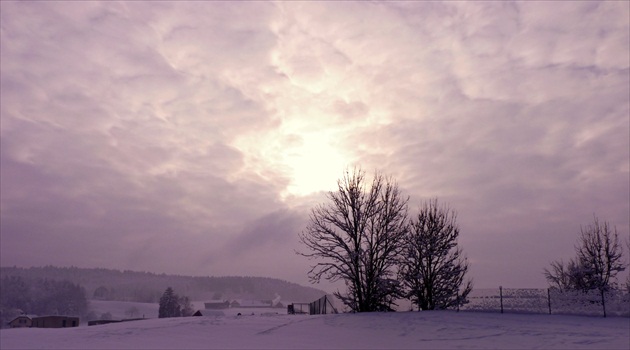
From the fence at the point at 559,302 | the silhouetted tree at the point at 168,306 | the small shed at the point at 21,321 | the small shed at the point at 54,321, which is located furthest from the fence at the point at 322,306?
the small shed at the point at 21,321

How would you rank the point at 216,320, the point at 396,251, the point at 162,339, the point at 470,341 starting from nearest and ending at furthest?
1. the point at 470,341
2. the point at 162,339
3. the point at 216,320
4. the point at 396,251

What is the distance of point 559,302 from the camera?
36.3m

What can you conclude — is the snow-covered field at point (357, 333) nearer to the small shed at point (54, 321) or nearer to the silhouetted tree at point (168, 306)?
the small shed at point (54, 321)

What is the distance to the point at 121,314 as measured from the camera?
186m

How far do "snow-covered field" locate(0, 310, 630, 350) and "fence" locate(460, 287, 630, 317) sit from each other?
2015 millimetres

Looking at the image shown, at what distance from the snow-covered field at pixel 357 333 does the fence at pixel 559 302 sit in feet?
6.61

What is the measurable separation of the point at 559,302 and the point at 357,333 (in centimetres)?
1662

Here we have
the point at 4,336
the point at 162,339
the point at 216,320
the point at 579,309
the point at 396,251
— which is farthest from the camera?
the point at 396,251

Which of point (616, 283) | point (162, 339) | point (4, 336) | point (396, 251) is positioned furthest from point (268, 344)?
point (616, 283)

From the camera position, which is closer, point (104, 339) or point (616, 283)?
point (104, 339)

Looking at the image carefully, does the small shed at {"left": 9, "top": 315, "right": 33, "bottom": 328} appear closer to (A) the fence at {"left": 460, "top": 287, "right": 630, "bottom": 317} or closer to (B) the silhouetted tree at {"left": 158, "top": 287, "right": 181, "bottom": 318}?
(B) the silhouetted tree at {"left": 158, "top": 287, "right": 181, "bottom": 318}

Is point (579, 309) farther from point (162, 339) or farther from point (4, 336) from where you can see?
point (4, 336)

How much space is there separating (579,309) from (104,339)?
94.4 ft

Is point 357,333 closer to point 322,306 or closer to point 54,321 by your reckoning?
point 322,306
